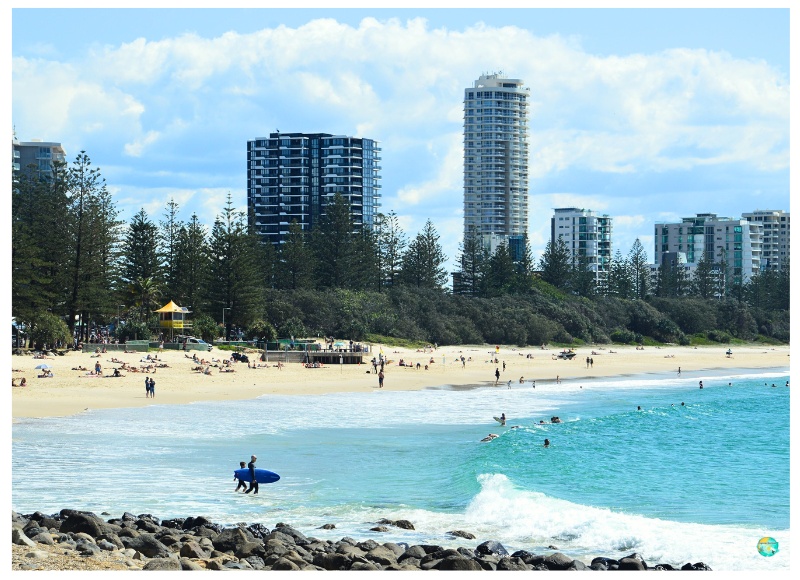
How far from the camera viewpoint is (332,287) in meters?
71.9

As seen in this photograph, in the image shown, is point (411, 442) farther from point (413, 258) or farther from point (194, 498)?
point (413, 258)

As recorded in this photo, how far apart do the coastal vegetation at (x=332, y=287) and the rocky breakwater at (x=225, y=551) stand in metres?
31.9

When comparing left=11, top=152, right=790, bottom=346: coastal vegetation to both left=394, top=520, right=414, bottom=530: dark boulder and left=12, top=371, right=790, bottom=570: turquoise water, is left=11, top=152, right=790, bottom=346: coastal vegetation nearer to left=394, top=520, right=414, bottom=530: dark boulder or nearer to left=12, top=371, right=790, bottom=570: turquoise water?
left=12, top=371, right=790, bottom=570: turquoise water

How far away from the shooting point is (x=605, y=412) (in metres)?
33.2

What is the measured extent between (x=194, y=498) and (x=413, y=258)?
63.0m

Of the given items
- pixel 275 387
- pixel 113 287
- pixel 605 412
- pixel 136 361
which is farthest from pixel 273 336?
pixel 605 412

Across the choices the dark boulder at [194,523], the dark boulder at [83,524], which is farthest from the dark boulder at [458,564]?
the dark boulder at [83,524]

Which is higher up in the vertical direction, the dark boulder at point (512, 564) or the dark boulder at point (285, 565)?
the dark boulder at point (285, 565)

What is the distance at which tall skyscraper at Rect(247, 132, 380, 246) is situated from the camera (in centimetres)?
11388

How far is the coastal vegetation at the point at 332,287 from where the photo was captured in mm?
48875

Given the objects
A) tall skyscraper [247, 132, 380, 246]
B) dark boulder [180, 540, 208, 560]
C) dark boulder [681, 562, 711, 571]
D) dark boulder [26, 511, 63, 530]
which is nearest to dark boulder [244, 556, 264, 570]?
dark boulder [180, 540, 208, 560]

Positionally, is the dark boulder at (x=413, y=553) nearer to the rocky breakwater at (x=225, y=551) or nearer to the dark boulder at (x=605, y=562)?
the rocky breakwater at (x=225, y=551)

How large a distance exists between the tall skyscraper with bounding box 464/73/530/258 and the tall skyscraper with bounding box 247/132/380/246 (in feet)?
119

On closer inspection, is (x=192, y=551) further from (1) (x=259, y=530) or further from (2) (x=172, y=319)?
(2) (x=172, y=319)
